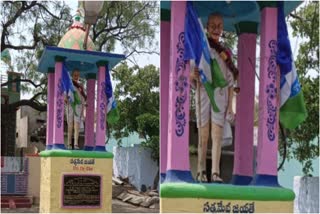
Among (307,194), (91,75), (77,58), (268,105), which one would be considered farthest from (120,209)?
(268,105)

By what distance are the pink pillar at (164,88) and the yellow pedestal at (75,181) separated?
4.35m

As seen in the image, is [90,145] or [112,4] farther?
[112,4]

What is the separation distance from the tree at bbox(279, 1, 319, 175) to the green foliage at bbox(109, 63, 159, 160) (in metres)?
5.89

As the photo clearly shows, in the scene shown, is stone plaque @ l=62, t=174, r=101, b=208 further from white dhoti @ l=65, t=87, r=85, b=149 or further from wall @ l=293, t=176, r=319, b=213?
wall @ l=293, t=176, r=319, b=213

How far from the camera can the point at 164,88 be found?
16.4ft

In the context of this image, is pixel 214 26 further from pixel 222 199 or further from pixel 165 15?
pixel 222 199

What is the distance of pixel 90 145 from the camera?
397 inches

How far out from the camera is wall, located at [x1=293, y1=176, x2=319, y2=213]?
453 inches

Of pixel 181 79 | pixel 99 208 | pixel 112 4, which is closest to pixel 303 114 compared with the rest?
pixel 181 79

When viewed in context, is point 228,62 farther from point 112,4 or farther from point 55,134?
point 112,4

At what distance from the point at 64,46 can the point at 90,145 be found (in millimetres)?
1836

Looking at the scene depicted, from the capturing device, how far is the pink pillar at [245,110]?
16.6 feet

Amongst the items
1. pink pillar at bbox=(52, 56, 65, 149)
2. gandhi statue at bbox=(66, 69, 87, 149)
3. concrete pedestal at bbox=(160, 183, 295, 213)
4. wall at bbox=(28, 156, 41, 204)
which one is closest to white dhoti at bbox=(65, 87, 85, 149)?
gandhi statue at bbox=(66, 69, 87, 149)

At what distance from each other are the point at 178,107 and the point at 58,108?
17.5 feet
